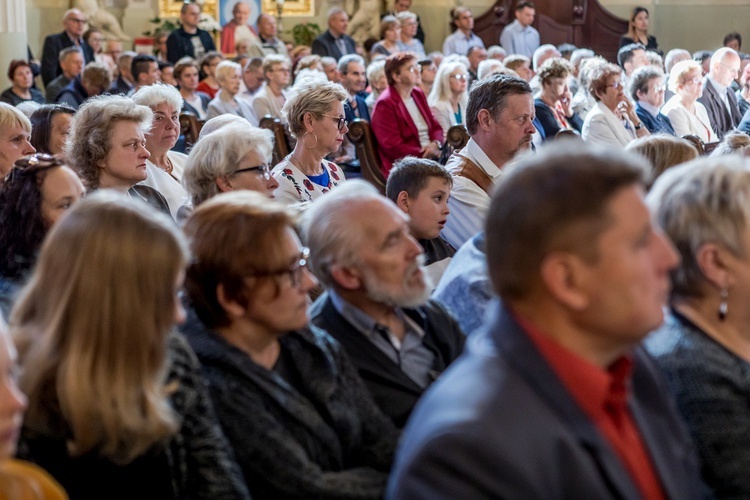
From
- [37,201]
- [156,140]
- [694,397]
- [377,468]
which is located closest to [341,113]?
[156,140]

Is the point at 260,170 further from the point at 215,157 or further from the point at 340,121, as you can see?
the point at 340,121

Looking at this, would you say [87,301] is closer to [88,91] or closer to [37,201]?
[37,201]

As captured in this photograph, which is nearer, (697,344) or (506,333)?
(506,333)

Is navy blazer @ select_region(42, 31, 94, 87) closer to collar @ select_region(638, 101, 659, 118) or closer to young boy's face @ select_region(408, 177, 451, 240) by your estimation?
collar @ select_region(638, 101, 659, 118)

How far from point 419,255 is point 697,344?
2.43 ft

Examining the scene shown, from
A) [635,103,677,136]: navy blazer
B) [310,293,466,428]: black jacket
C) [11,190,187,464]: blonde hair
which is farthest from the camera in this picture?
[635,103,677,136]: navy blazer

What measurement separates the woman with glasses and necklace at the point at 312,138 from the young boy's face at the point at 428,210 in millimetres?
816

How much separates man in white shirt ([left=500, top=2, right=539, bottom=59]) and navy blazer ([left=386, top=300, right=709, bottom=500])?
12898 millimetres

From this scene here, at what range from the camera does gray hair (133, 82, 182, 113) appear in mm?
4984

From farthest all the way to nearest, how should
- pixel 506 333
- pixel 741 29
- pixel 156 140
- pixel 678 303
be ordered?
pixel 741 29 < pixel 156 140 < pixel 678 303 < pixel 506 333

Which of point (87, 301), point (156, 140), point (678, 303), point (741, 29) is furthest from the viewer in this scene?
point (741, 29)

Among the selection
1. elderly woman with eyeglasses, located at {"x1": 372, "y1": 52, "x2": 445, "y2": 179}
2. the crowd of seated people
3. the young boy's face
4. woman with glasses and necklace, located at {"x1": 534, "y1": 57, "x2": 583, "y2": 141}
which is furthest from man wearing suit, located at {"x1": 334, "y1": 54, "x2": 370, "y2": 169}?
the crowd of seated people

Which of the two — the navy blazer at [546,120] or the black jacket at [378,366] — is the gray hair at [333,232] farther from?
the navy blazer at [546,120]

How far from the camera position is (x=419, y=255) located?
99.4 inches
